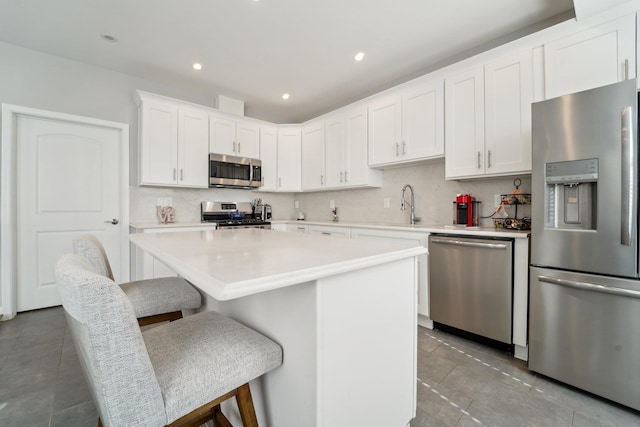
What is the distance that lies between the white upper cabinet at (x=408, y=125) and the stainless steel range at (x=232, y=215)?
1837 millimetres

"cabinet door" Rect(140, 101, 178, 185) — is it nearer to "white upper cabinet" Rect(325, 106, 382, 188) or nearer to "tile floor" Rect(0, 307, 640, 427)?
"tile floor" Rect(0, 307, 640, 427)

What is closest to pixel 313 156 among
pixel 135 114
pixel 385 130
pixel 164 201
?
pixel 385 130

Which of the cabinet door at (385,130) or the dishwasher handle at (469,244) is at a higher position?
the cabinet door at (385,130)

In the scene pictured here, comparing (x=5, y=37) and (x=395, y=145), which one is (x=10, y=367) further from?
(x=395, y=145)

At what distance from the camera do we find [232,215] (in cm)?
424

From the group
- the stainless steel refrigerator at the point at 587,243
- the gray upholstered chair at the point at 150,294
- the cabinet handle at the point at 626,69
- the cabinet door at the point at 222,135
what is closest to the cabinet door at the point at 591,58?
the cabinet handle at the point at 626,69

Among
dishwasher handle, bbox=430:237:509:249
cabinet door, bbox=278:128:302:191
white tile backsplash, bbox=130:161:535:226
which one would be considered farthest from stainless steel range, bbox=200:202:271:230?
dishwasher handle, bbox=430:237:509:249

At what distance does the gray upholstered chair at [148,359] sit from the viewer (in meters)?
0.65

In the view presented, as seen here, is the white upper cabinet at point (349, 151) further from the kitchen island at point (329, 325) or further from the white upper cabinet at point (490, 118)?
the kitchen island at point (329, 325)

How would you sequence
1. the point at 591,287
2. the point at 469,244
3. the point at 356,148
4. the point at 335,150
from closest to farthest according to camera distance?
the point at 591,287 → the point at 469,244 → the point at 356,148 → the point at 335,150

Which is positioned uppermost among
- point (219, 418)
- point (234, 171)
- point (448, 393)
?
point (234, 171)

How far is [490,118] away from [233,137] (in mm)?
3121

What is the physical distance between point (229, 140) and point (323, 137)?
133 centimetres

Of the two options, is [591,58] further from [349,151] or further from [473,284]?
[349,151]
